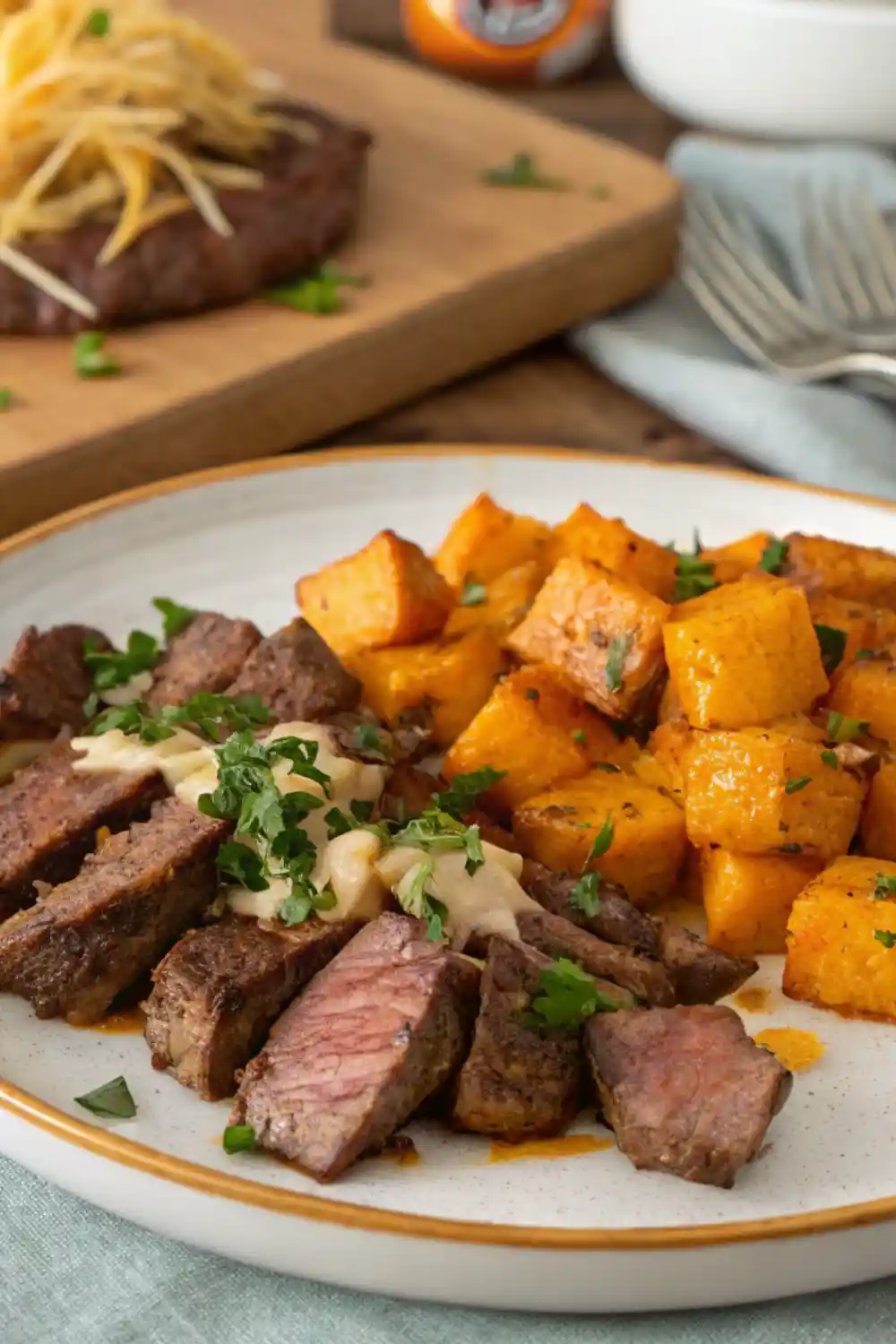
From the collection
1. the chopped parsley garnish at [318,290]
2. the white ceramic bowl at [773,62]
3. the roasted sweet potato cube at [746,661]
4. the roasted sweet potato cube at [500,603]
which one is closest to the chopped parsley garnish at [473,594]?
the roasted sweet potato cube at [500,603]

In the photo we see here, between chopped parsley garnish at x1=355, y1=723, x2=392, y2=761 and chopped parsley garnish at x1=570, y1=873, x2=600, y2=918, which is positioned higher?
chopped parsley garnish at x1=355, y1=723, x2=392, y2=761

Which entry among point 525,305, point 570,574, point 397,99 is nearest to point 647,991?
point 570,574

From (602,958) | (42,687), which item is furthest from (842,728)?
(42,687)

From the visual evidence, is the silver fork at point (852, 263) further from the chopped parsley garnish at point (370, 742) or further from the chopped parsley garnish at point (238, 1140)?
the chopped parsley garnish at point (238, 1140)

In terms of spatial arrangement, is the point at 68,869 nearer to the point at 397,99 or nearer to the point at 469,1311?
the point at 469,1311

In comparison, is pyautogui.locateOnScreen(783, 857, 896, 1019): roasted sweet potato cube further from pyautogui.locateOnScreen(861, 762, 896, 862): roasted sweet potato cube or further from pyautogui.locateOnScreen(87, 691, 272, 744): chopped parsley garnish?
pyautogui.locateOnScreen(87, 691, 272, 744): chopped parsley garnish

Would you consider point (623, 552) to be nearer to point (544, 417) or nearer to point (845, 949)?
point (845, 949)

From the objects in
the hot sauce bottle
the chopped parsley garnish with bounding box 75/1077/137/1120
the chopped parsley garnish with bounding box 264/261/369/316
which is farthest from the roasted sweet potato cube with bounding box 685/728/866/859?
the hot sauce bottle
